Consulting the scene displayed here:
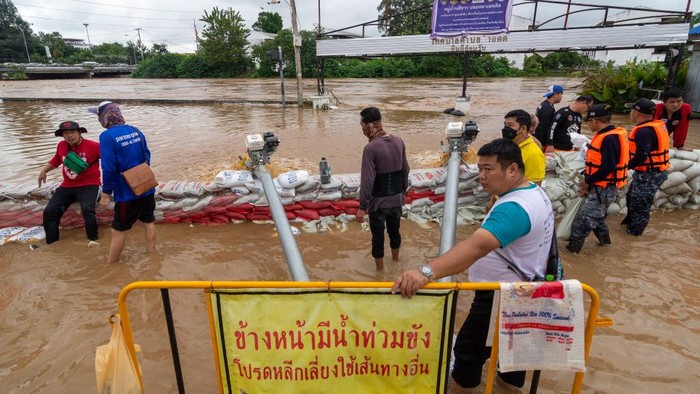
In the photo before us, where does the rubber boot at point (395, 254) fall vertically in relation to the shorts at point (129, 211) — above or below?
below

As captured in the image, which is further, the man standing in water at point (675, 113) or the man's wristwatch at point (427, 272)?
the man standing in water at point (675, 113)

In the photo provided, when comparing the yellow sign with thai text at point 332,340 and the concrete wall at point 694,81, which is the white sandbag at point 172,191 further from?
the concrete wall at point 694,81

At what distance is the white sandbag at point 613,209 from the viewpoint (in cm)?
483

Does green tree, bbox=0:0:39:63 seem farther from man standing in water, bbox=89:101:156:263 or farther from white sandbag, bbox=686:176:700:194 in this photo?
white sandbag, bbox=686:176:700:194

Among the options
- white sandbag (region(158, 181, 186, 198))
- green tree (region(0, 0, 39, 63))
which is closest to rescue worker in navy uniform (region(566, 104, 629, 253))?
white sandbag (region(158, 181, 186, 198))

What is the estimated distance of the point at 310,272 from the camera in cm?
369

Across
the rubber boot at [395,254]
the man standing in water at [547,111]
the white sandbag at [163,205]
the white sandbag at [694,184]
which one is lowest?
the rubber boot at [395,254]

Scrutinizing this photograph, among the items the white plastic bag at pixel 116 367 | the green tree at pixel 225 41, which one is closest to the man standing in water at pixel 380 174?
the white plastic bag at pixel 116 367

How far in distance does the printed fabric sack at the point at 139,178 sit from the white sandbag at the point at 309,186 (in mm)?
1665

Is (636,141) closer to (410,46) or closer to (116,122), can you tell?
(116,122)

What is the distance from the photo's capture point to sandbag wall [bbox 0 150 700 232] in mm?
4566

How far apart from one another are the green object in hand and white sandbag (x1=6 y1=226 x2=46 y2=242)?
2.97 feet

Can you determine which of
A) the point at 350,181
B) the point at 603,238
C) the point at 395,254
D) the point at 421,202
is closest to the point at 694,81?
the point at 603,238

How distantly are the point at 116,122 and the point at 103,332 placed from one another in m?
1.82
